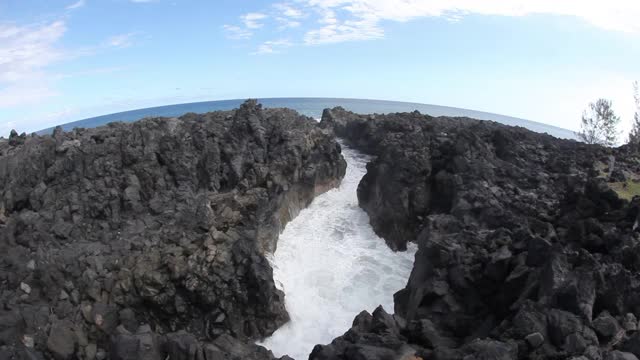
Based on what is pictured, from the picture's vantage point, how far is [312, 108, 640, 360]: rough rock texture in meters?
12.3

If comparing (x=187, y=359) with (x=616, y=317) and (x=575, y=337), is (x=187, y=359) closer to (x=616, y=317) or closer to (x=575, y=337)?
(x=575, y=337)

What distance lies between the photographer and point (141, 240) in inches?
762

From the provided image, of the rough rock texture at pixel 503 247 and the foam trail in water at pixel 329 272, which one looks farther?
the foam trail in water at pixel 329 272

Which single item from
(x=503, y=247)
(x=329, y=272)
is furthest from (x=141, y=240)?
(x=503, y=247)

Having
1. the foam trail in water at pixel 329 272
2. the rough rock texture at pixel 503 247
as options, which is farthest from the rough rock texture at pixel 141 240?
the rough rock texture at pixel 503 247

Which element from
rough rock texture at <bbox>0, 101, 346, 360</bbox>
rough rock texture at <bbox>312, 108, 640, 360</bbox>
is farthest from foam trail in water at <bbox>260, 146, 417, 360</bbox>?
rough rock texture at <bbox>312, 108, 640, 360</bbox>

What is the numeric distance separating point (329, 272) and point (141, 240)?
9.85 m

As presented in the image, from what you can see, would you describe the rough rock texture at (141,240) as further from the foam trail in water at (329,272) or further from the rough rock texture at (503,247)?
the rough rock texture at (503,247)

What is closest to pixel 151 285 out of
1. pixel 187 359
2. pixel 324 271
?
pixel 187 359

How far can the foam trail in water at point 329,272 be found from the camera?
781 inches

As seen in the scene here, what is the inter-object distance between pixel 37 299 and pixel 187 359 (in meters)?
7.14

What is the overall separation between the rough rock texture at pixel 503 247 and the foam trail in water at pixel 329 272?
61.0 inches

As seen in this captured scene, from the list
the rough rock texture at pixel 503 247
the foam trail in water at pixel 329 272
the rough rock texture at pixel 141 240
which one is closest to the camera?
the rough rock texture at pixel 503 247

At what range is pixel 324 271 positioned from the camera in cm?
2428
